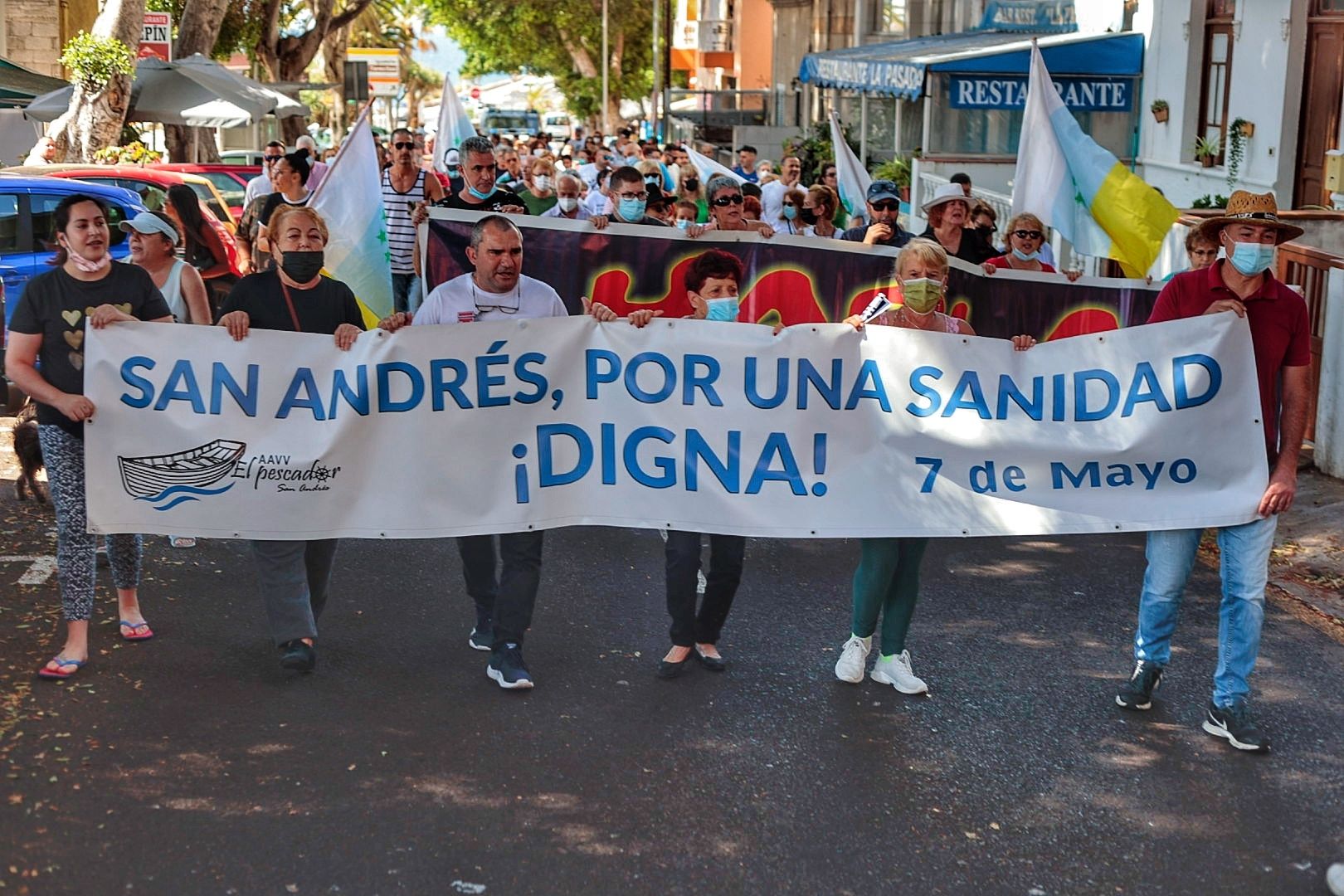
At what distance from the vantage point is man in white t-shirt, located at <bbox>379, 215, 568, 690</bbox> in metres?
6.20

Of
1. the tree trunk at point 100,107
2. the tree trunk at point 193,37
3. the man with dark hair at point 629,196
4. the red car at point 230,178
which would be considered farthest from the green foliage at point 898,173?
the man with dark hair at point 629,196

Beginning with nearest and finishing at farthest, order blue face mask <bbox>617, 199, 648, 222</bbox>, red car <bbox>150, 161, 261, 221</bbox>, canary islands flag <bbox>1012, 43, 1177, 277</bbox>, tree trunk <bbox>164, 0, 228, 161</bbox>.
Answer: canary islands flag <bbox>1012, 43, 1177, 277</bbox>, blue face mask <bbox>617, 199, 648, 222</bbox>, red car <bbox>150, 161, 261, 221</bbox>, tree trunk <bbox>164, 0, 228, 161</bbox>

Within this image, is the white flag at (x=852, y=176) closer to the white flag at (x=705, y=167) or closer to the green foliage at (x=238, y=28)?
the white flag at (x=705, y=167)

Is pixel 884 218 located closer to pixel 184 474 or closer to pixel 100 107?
pixel 184 474

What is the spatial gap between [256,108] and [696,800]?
22.2 meters

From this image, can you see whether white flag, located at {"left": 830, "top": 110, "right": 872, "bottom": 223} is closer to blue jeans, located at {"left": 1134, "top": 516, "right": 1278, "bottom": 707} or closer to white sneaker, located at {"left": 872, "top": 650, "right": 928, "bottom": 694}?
white sneaker, located at {"left": 872, "top": 650, "right": 928, "bottom": 694}

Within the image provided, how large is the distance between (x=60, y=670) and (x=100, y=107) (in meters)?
15.7

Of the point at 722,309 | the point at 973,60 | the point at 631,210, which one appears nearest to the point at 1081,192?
the point at 631,210

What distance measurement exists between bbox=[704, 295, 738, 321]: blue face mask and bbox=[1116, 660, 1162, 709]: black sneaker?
1996 mm

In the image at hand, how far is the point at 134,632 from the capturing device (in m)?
6.68

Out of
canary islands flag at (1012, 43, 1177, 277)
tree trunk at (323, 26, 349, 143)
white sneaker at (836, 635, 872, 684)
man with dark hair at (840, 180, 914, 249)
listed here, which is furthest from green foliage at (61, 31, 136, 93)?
tree trunk at (323, 26, 349, 143)

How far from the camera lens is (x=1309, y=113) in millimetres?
16031

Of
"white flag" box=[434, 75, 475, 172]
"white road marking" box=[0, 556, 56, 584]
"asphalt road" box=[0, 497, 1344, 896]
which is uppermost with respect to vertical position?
"white flag" box=[434, 75, 475, 172]

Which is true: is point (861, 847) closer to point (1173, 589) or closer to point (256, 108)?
point (1173, 589)
